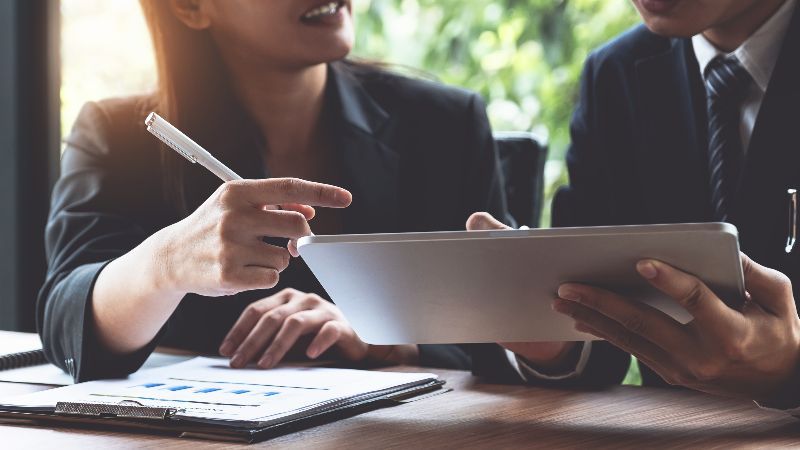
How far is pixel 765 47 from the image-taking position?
1660mm

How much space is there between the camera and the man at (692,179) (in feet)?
3.40

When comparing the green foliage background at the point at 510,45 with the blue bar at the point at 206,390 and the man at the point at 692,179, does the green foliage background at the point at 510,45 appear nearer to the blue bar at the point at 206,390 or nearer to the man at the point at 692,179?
the man at the point at 692,179

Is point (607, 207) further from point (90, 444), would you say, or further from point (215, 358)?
point (90, 444)

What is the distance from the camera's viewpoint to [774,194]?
158 centimetres

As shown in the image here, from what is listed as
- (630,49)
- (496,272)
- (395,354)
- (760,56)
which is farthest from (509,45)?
(496,272)

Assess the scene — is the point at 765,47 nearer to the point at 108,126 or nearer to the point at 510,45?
the point at 108,126

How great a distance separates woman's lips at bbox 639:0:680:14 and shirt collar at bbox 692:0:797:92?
6.0 inches

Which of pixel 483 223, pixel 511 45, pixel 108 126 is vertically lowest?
pixel 483 223

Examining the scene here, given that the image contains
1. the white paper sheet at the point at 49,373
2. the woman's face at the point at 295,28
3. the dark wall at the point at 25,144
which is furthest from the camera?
the dark wall at the point at 25,144

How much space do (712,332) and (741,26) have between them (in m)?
0.84

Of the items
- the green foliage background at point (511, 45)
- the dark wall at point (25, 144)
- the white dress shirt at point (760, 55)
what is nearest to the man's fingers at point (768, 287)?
the white dress shirt at point (760, 55)

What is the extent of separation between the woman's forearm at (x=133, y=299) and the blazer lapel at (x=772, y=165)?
85cm

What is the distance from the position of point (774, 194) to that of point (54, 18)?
204 cm

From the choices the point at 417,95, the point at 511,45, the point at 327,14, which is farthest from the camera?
the point at 511,45
